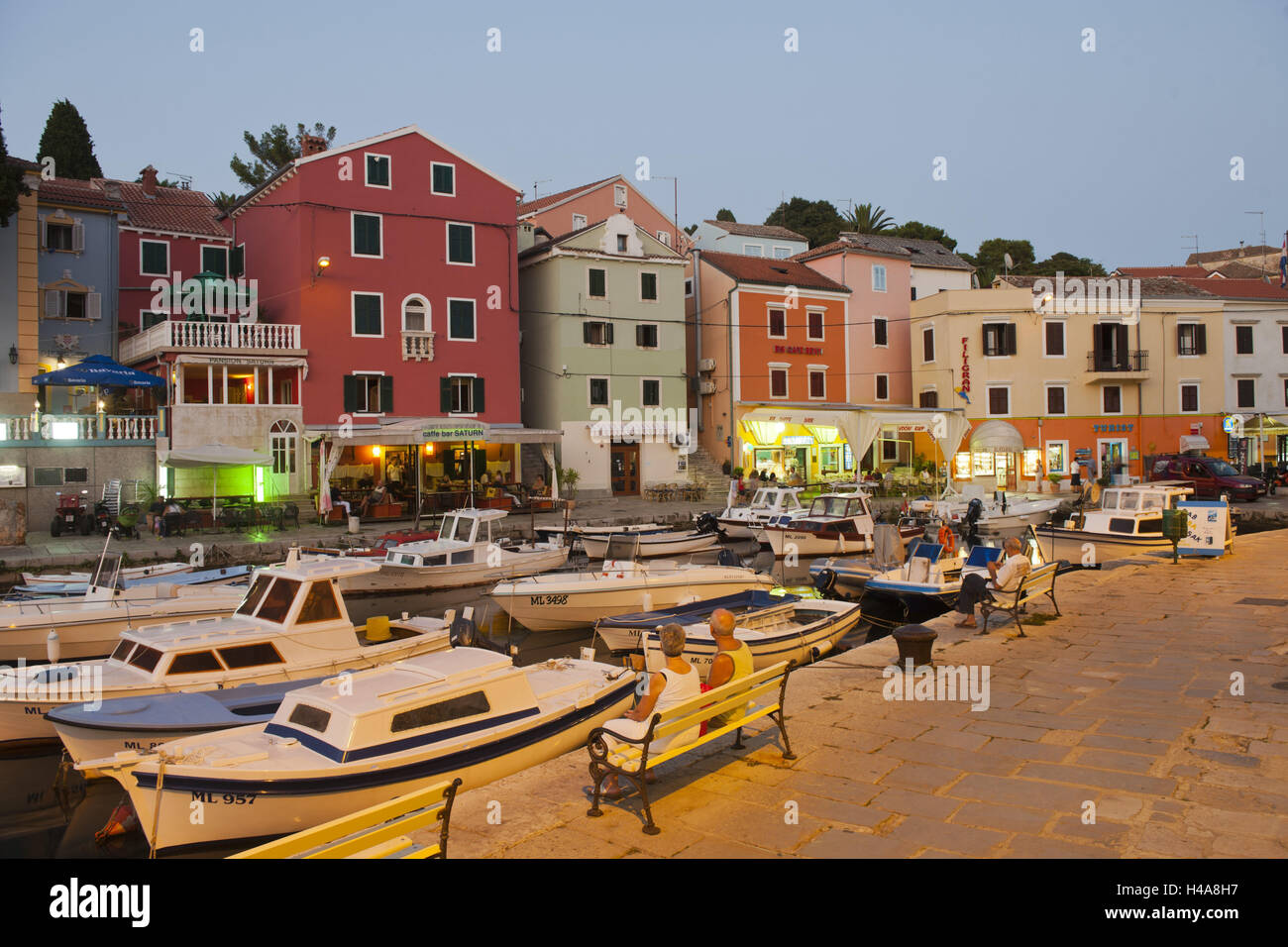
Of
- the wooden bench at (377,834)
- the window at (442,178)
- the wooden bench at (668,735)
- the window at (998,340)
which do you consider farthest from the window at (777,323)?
the wooden bench at (377,834)

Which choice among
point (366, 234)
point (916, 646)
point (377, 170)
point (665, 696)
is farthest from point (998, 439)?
point (665, 696)

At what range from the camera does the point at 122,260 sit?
122 ft

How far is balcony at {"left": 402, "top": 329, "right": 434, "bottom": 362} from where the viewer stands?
3591 cm

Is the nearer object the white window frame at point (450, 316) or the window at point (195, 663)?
the window at point (195, 663)

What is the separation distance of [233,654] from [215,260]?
3228 centimetres

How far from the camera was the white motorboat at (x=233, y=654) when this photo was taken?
1101cm

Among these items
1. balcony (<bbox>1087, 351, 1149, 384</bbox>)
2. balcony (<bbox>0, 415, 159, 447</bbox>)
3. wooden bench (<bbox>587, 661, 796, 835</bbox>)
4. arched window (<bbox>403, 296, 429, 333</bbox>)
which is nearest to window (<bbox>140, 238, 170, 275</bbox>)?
balcony (<bbox>0, 415, 159, 447</bbox>)

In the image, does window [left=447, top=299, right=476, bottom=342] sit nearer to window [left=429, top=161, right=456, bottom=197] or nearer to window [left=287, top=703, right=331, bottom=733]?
window [left=429, top=161, right=456, bottom=197]

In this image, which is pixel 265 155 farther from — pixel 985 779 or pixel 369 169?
pixel 985 779

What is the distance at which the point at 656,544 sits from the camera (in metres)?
26.1

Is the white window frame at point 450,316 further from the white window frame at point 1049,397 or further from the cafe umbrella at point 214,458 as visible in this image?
the white window frame at point 1049,397

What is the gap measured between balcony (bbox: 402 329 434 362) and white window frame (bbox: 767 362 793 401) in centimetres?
1724

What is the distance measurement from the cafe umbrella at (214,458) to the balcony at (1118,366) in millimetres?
39699
